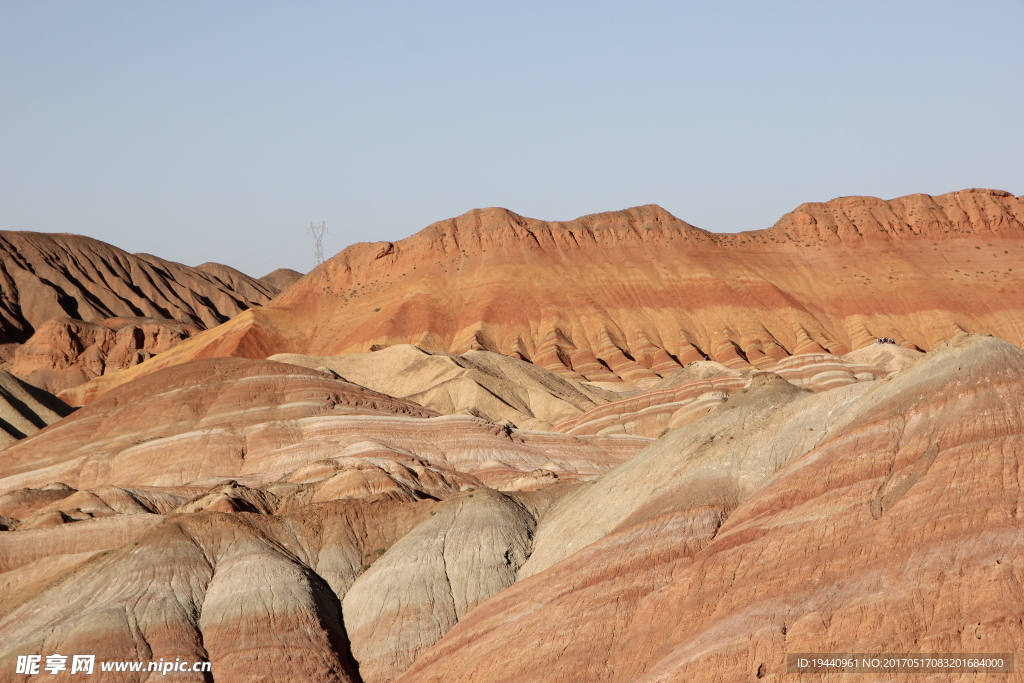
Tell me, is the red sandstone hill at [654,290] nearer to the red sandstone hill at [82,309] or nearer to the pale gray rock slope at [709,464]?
the red sandstone hill at [82,309]

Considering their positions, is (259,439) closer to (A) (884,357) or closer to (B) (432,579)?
(B) (432,579)

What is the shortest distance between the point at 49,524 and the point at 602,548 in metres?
18.7

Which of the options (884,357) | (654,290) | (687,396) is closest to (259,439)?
(687,396)

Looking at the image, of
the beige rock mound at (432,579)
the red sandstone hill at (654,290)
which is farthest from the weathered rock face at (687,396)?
the red sandstone hill at (654,290)

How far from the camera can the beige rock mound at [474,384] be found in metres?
71.5

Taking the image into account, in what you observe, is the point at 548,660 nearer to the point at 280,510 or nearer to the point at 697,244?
the point at 280,510

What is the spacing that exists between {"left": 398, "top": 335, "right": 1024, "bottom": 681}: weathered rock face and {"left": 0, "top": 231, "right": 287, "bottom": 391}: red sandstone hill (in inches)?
4506

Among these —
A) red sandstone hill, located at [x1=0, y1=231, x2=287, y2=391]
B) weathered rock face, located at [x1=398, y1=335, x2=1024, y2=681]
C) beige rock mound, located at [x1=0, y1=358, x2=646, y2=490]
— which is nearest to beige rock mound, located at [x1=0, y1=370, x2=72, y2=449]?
beige rock mound, located at [x1=0, y1=358, x2=646, y2=490]

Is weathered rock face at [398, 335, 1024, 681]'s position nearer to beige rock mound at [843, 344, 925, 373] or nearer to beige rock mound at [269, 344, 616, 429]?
beige rock mound at [269, 344, 616, 429]

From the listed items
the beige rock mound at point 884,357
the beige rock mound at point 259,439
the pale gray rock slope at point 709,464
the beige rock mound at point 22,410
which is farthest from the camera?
the beige rock mound at point 22,410

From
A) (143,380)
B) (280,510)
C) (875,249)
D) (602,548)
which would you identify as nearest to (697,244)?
(875,249)

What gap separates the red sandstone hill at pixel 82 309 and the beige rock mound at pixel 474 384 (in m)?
51.7

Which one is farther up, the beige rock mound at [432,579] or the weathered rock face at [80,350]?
the weathered rock face at [80,350]

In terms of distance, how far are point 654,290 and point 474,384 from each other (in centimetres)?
4456
